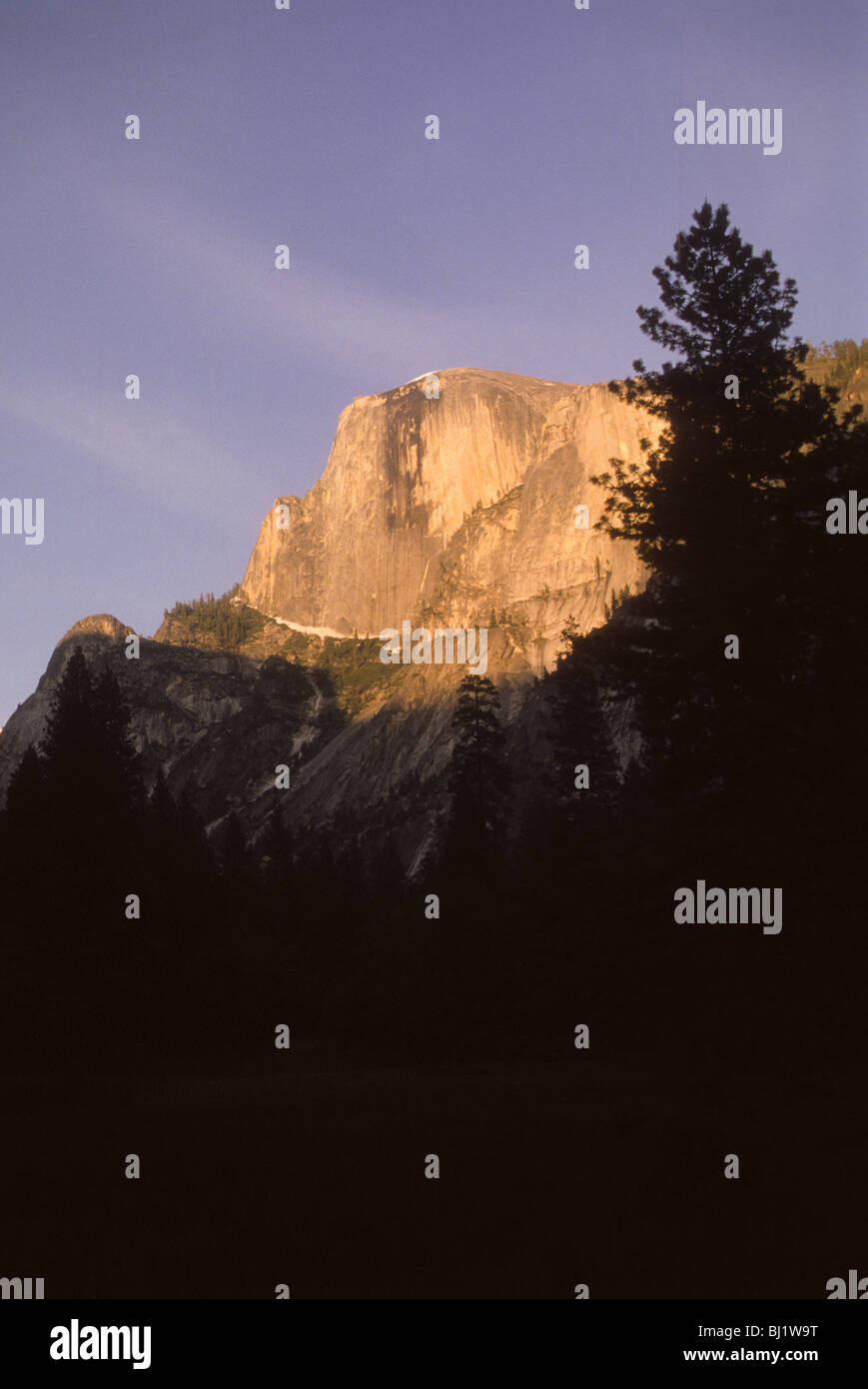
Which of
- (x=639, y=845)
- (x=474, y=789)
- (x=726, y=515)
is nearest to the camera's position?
(x=726, y=515)

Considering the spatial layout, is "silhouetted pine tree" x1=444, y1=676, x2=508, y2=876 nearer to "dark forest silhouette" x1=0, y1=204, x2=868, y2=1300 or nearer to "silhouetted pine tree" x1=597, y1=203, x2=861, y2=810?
"dark forest silhouette" x1=0, y1=204, x2=868, y2=1300

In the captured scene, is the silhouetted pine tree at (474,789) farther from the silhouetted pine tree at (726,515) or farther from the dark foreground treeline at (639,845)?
the silhouetted pine tree at (726,515)

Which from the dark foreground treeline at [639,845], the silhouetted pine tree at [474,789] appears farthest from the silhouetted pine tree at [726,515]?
the silhouetted pine tree at [474,789]

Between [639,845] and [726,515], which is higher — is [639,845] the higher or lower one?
the lower one

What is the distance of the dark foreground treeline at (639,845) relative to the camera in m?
20.0

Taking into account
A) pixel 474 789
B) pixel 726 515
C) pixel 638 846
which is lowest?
pixel 638 846

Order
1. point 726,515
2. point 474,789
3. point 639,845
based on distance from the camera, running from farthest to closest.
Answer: point 474,789 < point 639,845 < point 726,515

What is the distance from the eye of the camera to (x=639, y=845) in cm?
3002

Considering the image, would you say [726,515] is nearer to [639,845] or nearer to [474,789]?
[639,845]

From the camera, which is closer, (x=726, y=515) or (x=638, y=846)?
(x=726, y=515)

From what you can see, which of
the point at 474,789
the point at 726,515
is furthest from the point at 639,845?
the point at 474,789

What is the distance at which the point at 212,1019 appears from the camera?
159 ft

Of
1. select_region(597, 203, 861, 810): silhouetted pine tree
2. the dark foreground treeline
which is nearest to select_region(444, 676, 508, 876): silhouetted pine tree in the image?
the dark foreground treeline
